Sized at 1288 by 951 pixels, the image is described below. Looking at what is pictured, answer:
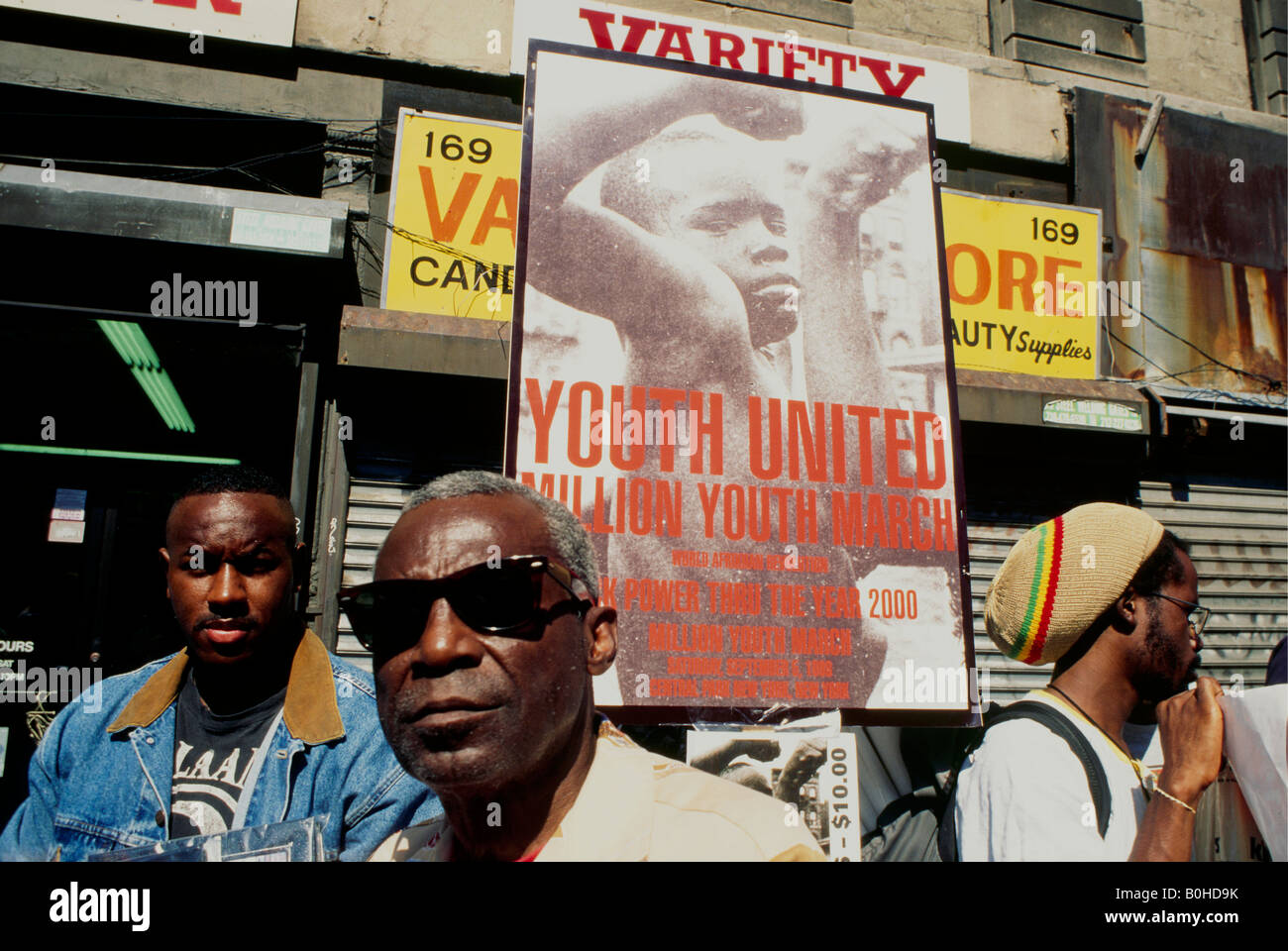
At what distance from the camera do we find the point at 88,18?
5.77 meters

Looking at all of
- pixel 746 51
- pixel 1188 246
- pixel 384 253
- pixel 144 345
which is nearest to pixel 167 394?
pixel 144 345

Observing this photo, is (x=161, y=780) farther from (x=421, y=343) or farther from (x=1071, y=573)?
(x=421, y=343)

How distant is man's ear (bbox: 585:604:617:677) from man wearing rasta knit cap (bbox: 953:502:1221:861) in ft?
3.53

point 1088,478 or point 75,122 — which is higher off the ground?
point 75,122

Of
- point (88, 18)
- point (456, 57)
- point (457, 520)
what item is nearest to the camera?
point (457, 520)

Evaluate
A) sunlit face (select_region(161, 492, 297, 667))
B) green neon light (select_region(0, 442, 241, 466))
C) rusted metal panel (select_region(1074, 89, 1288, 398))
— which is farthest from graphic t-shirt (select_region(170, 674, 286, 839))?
rusted metal panel (select_region(1074, 89, 1288, 398))

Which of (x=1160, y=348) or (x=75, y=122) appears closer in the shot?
(x=75, y=122)

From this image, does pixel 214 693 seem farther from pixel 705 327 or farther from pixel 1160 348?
pixel 1160 348

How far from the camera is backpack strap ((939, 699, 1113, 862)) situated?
1.99 meters

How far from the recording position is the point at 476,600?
1.54m

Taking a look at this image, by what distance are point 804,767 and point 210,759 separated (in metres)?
2.16

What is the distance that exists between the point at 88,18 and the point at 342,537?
13.6 ft
